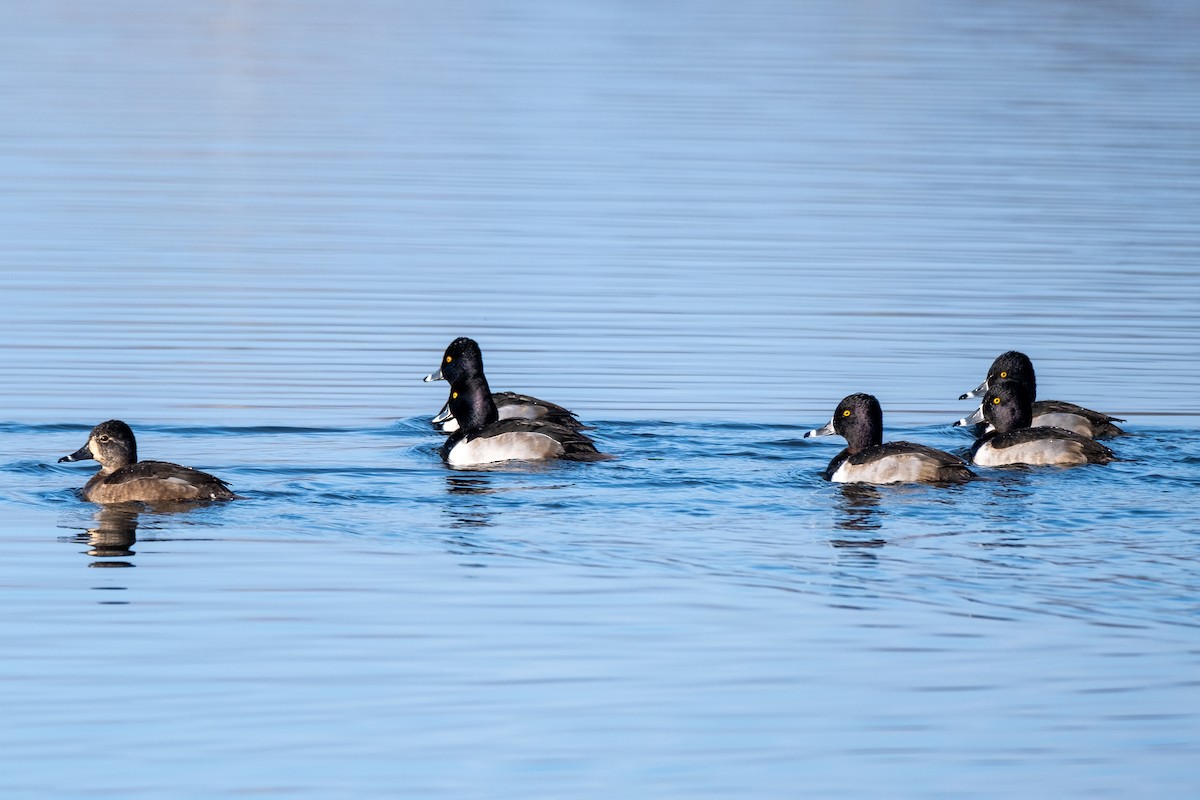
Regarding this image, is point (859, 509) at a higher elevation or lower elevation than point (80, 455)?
lower

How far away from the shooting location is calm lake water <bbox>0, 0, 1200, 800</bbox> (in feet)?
31.1

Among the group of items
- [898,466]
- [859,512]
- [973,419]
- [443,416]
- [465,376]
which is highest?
[465,376]

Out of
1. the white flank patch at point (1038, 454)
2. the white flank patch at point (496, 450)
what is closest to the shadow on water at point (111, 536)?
the white flank patch at point (496, 450)

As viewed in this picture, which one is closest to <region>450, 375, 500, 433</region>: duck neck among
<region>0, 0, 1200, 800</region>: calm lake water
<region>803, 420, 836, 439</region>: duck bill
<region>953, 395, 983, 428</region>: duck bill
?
<region>0, 0, 1200, 800</region>: calm lake water

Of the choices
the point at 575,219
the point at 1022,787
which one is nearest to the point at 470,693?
the point at 1022,787

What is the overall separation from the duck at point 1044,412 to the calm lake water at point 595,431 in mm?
294

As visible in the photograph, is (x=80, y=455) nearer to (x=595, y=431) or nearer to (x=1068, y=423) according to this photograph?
(x=595, y=431)

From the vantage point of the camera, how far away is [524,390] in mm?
19547

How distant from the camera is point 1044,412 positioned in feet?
57.4

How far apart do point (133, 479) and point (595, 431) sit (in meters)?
4.37

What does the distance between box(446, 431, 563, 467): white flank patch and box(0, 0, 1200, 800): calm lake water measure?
30 cm

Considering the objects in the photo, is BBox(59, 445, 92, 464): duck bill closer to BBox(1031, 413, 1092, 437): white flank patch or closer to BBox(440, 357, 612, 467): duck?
BBox(440, 357, 612, 467): duck

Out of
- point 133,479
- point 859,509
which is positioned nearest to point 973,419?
point 859,509

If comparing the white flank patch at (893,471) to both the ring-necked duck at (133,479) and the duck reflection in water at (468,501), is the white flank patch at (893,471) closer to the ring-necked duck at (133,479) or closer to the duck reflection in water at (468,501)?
the duck reflection in water at (468,501)
